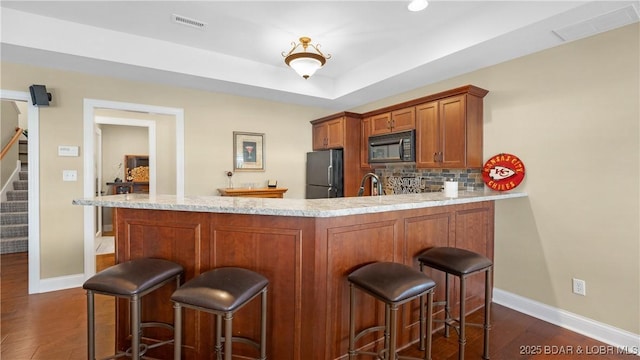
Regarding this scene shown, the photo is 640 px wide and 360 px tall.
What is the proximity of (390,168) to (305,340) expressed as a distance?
3.01 metres

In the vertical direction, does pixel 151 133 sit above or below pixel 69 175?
above

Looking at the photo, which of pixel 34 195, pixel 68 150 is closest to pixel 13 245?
pixel 34 195

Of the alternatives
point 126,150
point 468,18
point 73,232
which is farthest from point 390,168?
point 126,150

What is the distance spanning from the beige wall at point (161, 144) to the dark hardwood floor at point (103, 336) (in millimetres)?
718

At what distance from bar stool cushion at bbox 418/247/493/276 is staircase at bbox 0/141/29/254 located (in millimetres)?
5941

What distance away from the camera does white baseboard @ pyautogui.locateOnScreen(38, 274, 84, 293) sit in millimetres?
3201

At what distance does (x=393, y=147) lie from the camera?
379 cm

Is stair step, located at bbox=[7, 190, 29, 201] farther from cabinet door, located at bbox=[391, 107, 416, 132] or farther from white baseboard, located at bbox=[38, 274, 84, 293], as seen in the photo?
cabinet door, located at bbox=[391, 107, 416, 132]

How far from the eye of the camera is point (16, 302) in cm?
287

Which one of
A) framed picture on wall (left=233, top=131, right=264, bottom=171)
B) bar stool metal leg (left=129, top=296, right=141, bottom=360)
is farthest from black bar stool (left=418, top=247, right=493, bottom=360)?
framed picture on wall (left=233, top=131, right=264, bottom=171)

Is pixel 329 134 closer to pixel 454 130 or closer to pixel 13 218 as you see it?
pixel 454 130

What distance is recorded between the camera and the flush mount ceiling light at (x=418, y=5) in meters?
2.41

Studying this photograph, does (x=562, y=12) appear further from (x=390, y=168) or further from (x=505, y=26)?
(x=390, y=168)

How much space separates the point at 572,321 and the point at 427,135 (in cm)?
212
